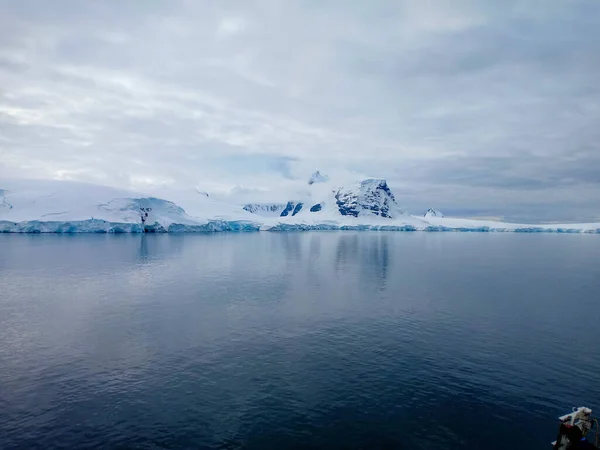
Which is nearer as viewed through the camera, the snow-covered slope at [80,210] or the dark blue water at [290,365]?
the dark blue water at [290,365]

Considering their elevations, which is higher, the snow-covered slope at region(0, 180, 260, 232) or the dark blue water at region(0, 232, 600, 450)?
the snow-covered slope at region(0, 180, 260, 232)

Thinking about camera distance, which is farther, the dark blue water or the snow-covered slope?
the snow-covered slope

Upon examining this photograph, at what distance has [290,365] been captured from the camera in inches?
915

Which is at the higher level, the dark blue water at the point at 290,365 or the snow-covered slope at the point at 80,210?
the snow-covered slope at the point at 80,210

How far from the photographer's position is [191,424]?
669 inches

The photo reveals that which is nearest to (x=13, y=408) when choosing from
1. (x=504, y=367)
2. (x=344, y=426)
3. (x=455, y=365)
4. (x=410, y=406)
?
(x=344, y=426)

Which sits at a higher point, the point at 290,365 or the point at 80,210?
the point at 80,210

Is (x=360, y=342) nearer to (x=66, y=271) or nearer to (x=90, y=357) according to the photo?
(x=90, y=357)

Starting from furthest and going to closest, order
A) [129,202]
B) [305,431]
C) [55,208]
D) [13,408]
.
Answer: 1. [129,202]
2. [55,208]
3. [13,408]
4. [305,431]

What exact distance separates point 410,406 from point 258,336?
13064 mm

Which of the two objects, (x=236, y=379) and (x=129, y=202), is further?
(x=129, y=202)

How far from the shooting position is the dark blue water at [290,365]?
16688 millimetres

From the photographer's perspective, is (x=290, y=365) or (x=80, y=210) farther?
(x=80, y=210)

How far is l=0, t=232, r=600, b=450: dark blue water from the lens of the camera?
16688 mm
